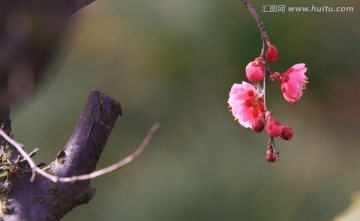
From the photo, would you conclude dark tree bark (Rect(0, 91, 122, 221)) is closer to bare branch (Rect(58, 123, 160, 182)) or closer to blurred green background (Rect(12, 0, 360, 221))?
bare branch (Rect(58, 123, 160, 182))

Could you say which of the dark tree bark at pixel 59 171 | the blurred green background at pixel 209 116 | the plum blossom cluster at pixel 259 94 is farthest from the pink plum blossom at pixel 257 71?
the blurred green background at pixel 209 116

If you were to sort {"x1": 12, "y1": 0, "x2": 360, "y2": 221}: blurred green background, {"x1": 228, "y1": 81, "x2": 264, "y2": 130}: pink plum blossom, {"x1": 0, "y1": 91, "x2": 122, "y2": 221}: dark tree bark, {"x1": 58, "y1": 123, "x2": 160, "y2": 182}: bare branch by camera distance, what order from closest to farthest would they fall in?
{"x1": 58, "y1": 123, "x2": 160, "y2": 182}: bare branch
{"x1": 0, "y1": 91, "x2": 122, "y2": 221}: dark tree bark
{"x1": 228, "y1": 81, "x2": 264, "y2": 130}: pink plum blossom
{"x1": 12, "y1": 0, "x2": 360, "y2": 221}: blurred green background

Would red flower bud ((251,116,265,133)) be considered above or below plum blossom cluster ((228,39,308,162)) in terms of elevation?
below

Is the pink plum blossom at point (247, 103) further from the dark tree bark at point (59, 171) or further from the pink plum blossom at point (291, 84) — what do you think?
the dark tree bark at point (59, 171)

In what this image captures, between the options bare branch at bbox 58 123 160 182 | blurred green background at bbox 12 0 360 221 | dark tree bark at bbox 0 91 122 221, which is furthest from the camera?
blurred green background at bbox 12 0 360 221

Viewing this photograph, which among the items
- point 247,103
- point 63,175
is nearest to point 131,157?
point 63,175

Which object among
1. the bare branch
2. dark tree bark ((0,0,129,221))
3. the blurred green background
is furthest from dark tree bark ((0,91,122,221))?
the blurred green background

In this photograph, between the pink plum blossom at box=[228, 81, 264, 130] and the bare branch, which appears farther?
the pink plum blossom at box=[228, 81, 264, 130]
